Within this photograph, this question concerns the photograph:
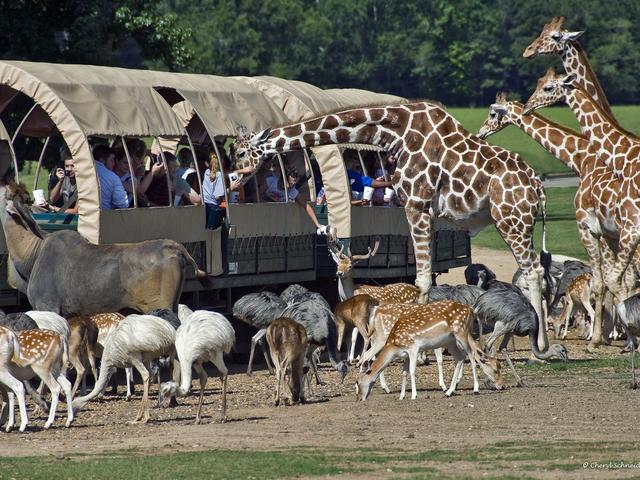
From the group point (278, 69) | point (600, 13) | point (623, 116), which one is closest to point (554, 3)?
point (600, 13)

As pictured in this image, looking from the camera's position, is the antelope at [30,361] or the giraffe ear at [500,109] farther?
the giraffe ear at [500,109]

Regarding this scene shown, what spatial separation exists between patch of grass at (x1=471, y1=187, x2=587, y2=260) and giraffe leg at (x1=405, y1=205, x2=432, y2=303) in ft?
54.5

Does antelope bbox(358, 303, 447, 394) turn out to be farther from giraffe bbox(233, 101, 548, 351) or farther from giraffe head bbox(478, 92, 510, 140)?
giraffe head bbox(478, 92, 510, 140)

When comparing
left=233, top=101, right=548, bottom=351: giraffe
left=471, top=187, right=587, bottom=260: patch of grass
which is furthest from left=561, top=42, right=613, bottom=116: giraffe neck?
left=471, top=187, right=587, bottom=260: patch of grass

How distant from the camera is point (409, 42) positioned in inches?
4909

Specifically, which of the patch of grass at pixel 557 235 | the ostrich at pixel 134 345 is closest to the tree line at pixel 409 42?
the patch of grass at pixel 557 235

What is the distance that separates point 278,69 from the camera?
Answer: 110 metres

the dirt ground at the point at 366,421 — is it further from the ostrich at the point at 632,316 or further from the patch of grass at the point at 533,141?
the patch of grass at the point at 533,141

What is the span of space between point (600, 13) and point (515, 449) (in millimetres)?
110345

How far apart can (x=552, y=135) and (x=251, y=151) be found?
16.7ft

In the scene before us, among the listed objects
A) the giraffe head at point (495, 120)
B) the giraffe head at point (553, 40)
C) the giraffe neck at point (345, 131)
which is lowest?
the giraffe neck at point (345, 131)

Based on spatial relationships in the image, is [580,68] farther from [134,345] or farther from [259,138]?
[134,345]

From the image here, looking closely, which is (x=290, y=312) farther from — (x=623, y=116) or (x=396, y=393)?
(x=623, y=116)

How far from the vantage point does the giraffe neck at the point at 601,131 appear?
2144 centimetres
